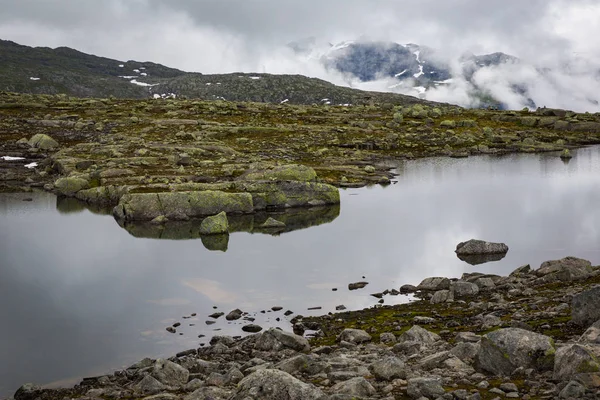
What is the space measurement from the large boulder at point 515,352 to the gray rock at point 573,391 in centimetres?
223

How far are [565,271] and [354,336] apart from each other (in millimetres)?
13237

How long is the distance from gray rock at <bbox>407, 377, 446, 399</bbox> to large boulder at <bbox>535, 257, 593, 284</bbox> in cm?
1726

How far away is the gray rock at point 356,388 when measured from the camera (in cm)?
1538

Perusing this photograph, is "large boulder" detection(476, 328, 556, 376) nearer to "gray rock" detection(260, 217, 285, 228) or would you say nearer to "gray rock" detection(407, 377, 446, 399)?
"gray rock" detection(407, 377, 446, 399)

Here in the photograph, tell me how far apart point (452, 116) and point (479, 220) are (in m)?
98.8

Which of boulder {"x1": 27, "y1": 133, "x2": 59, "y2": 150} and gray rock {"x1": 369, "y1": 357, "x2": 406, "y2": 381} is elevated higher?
boulder {"x1": 27, "y1": 133, "x2": 59, "y2": 150}

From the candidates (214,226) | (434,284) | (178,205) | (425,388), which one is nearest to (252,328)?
(434,284)

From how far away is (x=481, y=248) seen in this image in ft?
137

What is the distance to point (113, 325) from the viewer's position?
93.9 feet

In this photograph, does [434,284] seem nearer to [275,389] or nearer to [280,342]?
[280,342]

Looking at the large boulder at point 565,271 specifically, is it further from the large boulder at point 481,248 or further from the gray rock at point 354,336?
the gray rock at point 354,336

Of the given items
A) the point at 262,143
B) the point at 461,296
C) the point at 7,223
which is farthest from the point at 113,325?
the point at 262,143

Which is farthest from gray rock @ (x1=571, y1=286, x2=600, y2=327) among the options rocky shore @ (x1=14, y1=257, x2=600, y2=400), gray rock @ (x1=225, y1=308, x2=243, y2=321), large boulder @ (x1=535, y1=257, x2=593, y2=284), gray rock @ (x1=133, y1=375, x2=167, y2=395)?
gray rock @ (x1=225, y1=308, x2=243, y2=321)

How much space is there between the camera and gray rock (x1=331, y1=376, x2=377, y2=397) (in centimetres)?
1538
